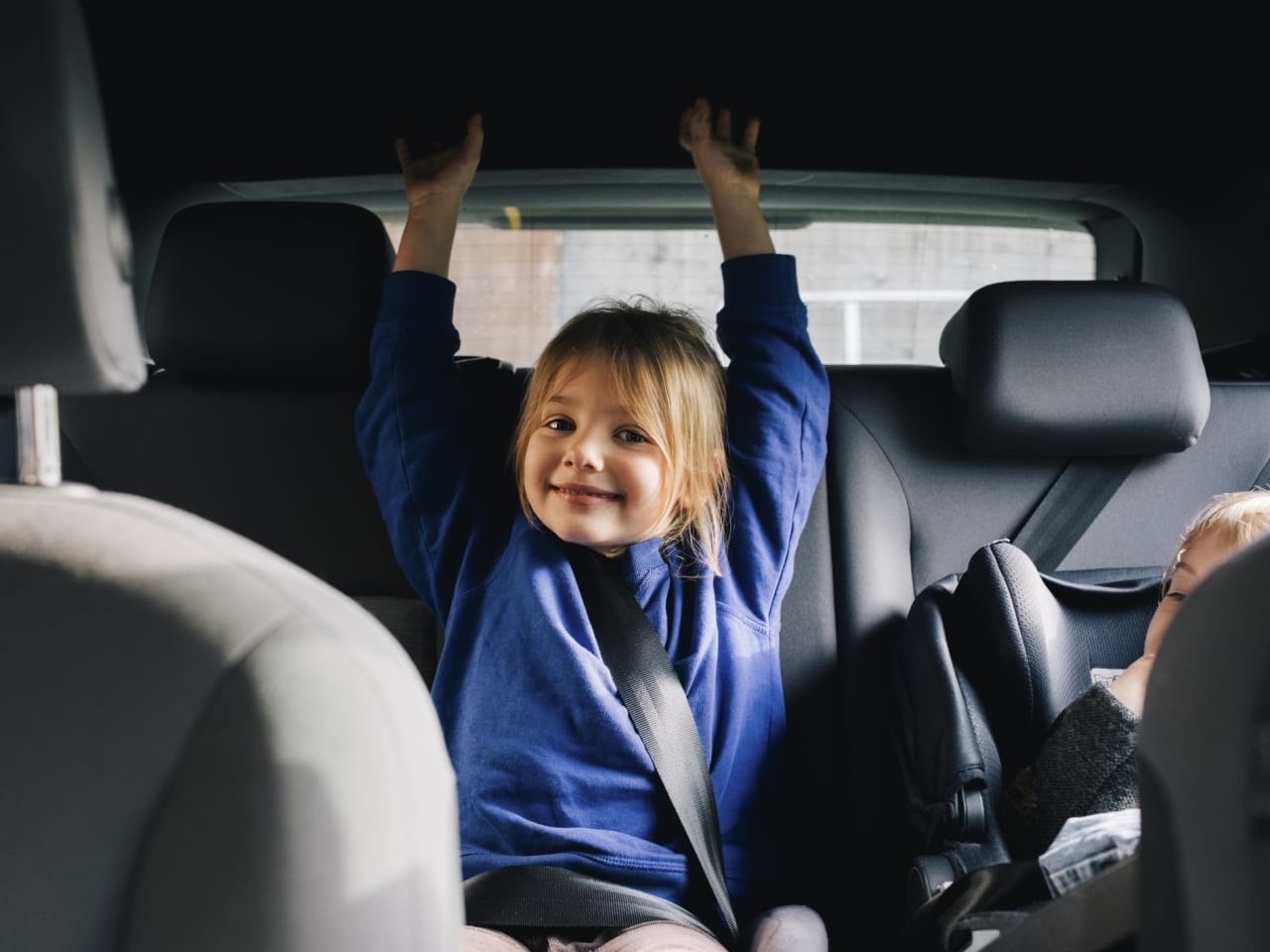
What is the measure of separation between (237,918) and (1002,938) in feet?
1.87

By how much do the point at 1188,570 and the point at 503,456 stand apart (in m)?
0.93

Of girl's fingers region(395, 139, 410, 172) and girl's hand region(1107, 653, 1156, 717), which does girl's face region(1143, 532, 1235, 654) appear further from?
girl's fingers region(395, 139, 410, 172)

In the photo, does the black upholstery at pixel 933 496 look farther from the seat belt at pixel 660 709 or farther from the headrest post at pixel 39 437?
the headrest post at pixel 39 437

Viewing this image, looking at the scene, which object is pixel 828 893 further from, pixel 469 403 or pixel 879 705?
pixel 469 403

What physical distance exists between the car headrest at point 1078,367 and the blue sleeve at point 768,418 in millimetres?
241

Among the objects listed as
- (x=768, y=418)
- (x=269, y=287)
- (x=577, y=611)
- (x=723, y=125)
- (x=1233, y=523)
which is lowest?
(x=577, y=611)

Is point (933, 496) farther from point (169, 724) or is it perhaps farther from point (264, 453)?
point (169, 724)

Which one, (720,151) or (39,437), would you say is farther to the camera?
(720,151)

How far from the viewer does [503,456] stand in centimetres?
165

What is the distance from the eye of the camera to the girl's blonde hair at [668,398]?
4.77ft

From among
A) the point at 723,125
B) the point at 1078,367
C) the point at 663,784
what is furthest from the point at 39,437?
the point at 1078,367

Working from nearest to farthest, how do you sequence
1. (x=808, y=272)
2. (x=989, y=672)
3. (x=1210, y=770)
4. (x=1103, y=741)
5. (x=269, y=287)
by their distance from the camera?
1. (x=1210, y=770)
2. (x=1103, y=741)
3. (x=989, y=672)
4. (x=269, y=287)
5. (x=808, y=272)

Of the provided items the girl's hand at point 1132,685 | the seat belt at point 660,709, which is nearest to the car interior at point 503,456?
the girl's hand at point 1132,685

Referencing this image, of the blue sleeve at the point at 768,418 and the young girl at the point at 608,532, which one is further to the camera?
the blue sleeve at the point at 768,418
